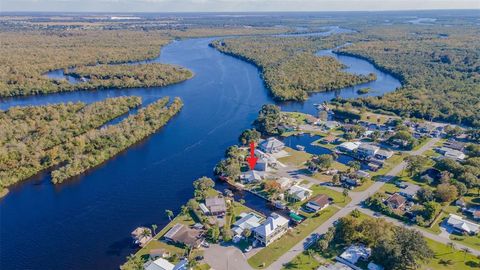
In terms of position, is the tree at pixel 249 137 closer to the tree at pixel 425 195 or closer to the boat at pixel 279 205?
the boat at pixel 279 205

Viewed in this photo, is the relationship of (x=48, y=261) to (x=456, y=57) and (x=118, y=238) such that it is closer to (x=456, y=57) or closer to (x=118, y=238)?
(x=118, y=238)

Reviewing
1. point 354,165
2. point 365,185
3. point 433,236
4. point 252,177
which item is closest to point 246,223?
point 252,177

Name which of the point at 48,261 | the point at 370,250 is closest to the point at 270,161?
the point at 370,250

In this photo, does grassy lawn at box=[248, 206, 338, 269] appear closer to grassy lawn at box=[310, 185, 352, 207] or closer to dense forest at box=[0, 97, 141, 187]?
grassy lawn at box=[310, 185, 352, 207]

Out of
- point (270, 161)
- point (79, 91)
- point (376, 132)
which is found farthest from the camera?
point (79, 91)

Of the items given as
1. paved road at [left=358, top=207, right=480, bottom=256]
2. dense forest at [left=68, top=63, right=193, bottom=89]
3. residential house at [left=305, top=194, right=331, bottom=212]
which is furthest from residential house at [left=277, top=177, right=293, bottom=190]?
dense forest at [left=68, top=63, right=193, bottom=89]

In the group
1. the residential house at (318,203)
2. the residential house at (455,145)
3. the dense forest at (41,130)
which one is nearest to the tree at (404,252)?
the residential house at (318,203)

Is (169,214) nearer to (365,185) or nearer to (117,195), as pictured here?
(117,195)
